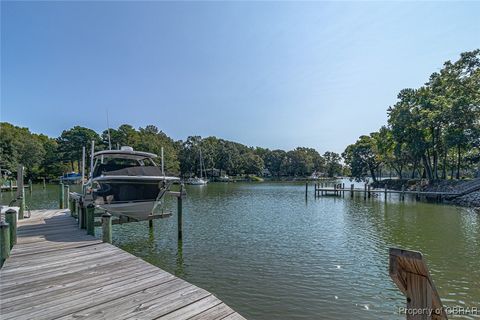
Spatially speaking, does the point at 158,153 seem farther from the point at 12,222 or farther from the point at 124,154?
the point at 12,222

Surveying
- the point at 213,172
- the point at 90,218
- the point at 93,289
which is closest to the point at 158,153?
the point at 213,172

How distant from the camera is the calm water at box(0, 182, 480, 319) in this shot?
254 inches

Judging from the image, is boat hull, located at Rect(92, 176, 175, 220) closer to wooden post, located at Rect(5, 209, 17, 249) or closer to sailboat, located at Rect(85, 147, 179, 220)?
sailboat, located at Rect(85, 147, 179, 220)

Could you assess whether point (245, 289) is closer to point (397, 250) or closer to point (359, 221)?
point (397, 250)

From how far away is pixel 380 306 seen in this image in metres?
6.27

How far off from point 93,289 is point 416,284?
14.0 feet

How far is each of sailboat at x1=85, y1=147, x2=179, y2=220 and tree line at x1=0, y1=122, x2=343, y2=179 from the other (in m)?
22.1

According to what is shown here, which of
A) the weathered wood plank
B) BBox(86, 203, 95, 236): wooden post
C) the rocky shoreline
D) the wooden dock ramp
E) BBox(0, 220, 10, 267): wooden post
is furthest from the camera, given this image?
the rocky shoreline

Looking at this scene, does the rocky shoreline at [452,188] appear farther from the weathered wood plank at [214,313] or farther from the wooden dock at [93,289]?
the wooden dock at [93,289]

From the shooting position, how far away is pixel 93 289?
4316mm

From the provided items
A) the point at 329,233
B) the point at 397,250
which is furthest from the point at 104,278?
the point at 329,233

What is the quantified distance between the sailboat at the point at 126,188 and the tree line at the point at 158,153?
22.1 metres

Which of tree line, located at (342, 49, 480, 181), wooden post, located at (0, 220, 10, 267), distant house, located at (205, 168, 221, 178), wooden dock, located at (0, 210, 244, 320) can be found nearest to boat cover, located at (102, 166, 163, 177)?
wooden dock, located at (0, 210, 244, 320)

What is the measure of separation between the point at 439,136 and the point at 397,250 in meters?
37.8
